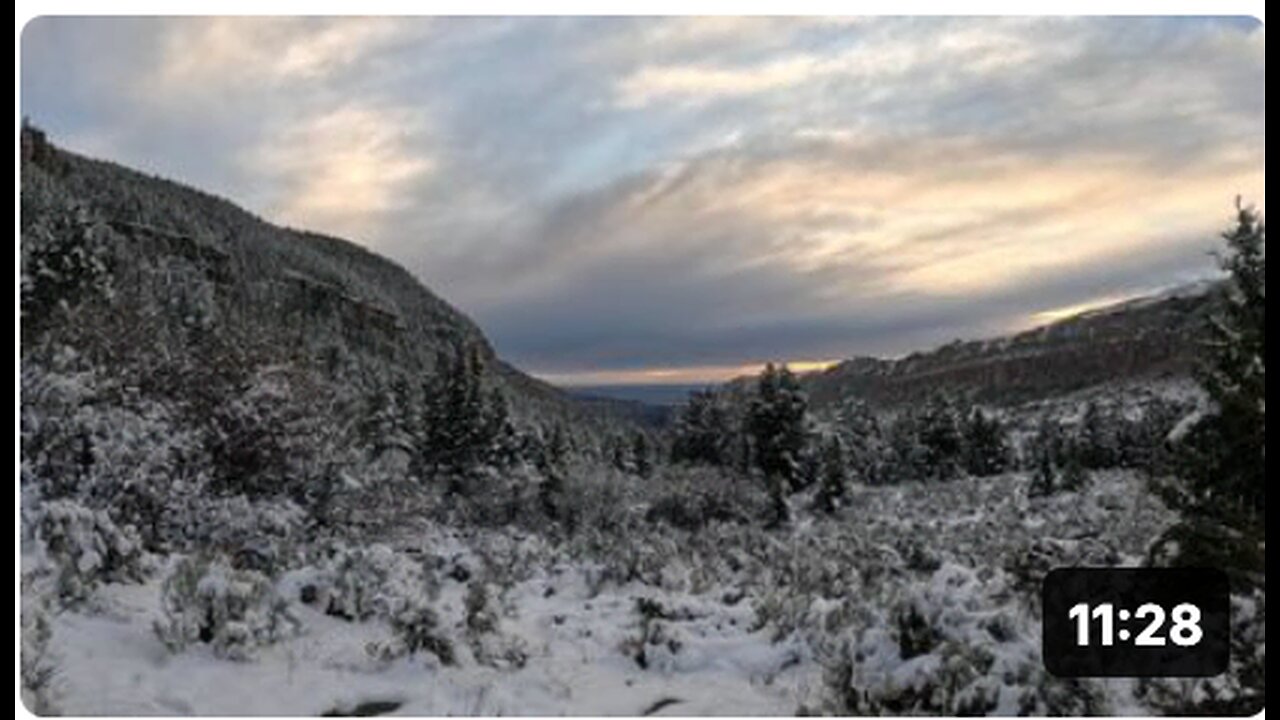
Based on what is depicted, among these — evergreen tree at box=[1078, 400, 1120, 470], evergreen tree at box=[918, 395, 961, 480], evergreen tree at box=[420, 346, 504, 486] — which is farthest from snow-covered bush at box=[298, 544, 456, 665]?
evergreen tree at box=[918, 395, 961, 480]

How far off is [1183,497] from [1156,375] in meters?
140

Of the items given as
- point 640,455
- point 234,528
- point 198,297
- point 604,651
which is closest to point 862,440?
point 640,455

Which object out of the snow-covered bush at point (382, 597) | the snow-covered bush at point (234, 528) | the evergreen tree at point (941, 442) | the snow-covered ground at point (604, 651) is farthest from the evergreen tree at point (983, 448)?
the snow-covered bush at point (382, 597)

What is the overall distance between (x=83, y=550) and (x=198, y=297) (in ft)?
251

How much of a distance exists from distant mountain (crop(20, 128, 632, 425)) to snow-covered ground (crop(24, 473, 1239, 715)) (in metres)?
3.53

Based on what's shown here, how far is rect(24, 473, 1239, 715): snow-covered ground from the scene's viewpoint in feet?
25.9

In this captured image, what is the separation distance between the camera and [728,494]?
3844 cm

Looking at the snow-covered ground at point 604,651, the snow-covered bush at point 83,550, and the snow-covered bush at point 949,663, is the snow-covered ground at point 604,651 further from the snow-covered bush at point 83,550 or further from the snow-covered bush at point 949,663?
the snow-covered bush at point 83,550

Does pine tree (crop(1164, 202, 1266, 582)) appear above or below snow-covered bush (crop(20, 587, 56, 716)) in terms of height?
above

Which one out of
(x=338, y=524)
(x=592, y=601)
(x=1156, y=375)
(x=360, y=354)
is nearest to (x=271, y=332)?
(x=338, y=524)

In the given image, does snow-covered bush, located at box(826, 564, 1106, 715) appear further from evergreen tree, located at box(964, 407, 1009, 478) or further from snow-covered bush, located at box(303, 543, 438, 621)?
evergreen tree, located at box(964, 407, 1009, 478)

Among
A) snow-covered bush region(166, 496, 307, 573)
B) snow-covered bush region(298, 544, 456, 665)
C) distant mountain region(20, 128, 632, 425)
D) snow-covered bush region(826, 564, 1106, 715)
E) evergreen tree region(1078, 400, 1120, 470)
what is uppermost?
distant mountain region(20, 128, 632, 425)

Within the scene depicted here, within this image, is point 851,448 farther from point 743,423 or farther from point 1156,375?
point 1156,375
